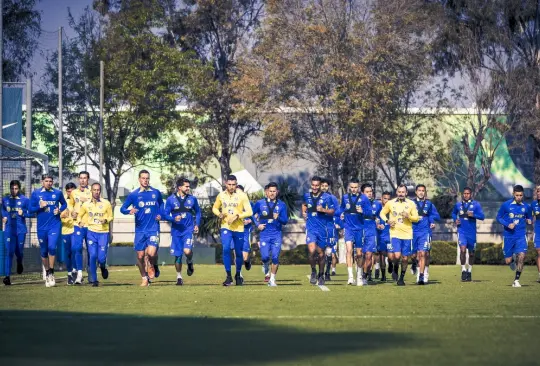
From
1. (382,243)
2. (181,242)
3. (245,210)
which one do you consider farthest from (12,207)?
(382,243)

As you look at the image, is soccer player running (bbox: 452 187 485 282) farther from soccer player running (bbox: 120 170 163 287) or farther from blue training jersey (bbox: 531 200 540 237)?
soccer player running (bbox: 120 170 163 287)

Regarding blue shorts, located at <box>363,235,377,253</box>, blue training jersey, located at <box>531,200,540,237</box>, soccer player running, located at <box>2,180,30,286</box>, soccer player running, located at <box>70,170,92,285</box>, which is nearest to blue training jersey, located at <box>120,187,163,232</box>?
soccer player running, located at <box>70,170,92,285</box>

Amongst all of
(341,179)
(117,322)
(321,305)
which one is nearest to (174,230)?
(321,305)

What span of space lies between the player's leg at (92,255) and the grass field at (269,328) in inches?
114

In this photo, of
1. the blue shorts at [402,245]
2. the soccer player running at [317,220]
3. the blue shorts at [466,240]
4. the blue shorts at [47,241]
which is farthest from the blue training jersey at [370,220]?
the blue shorts at [47,241]

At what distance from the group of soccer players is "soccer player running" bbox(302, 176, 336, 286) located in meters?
0.02

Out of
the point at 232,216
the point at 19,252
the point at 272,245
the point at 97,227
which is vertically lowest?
the point at 19,252

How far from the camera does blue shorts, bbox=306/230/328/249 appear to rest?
23.6 meters

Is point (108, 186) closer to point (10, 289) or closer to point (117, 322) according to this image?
point (10, 289)

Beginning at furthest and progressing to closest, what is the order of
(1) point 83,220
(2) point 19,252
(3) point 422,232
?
(2) point 19,252 < (3) point 422,232 < (1) point 83,220

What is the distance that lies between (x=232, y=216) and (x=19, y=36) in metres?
32.3

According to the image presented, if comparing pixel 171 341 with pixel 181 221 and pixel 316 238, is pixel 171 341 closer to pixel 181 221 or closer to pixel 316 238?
pixel 316 238

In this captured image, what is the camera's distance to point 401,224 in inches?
961

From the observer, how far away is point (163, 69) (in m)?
55.3
